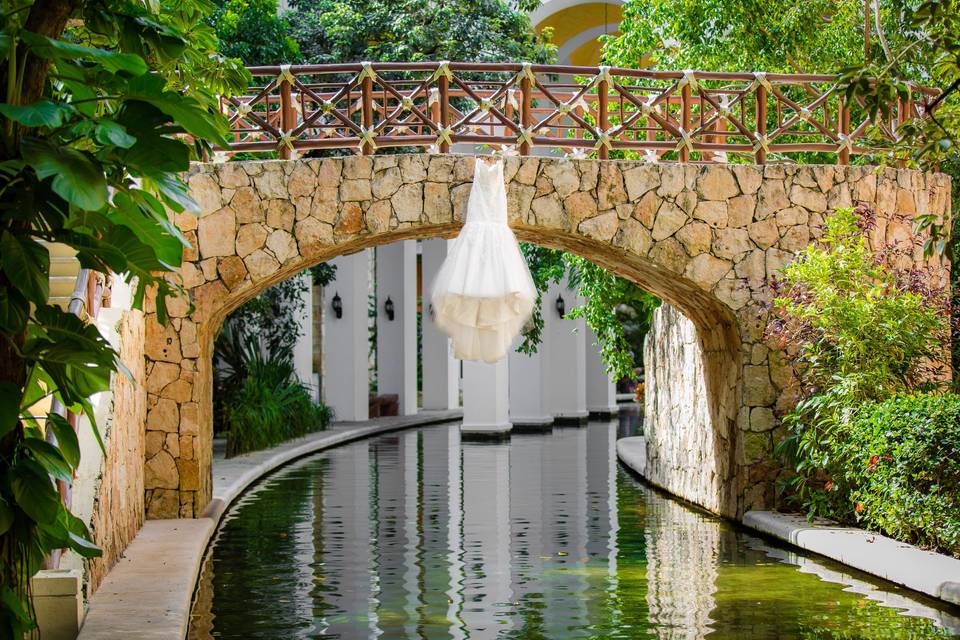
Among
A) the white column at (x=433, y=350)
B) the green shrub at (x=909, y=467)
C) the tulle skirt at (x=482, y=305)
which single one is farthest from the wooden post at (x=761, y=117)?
the white column at (x=433, y=350)

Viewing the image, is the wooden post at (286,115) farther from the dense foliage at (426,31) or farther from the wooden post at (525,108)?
the dense foliage at (426,31)

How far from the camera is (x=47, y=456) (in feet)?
12.9

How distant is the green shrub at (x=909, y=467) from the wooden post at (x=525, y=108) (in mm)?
4191

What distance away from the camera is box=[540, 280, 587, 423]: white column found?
28078mm

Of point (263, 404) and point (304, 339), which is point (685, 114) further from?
point (304, 339)

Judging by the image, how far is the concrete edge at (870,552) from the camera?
8.71m

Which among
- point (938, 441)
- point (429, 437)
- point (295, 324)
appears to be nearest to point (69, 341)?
point (938, 441)

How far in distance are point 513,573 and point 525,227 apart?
4070mm

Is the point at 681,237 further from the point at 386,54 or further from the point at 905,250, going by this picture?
the point at 386,54

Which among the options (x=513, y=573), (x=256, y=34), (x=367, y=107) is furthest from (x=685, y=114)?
(x=256, y=34)

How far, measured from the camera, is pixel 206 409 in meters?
13.2

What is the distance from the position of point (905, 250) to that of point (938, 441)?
3.88 m

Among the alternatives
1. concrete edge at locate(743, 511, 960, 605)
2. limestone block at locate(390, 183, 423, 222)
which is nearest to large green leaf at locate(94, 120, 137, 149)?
concrete edge at locate(743, 511, 960, 605)

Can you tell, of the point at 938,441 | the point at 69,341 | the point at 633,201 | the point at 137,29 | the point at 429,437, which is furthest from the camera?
A: the point at 429,437
